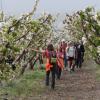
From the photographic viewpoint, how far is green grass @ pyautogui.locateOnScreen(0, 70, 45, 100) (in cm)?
2039

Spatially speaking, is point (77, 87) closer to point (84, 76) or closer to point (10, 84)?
point (10, 84)

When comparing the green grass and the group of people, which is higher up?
the group of people

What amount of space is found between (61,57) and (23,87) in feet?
9.20

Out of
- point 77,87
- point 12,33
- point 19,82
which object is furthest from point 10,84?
point 12,33

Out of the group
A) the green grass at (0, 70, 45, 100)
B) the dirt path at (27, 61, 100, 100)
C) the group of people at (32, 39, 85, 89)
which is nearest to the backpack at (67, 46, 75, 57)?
the group of people at (32, 39, 85, 89)

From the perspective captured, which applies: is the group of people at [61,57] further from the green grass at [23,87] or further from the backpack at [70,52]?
the green grass at [23,87]

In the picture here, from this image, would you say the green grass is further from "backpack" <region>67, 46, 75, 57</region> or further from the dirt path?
"backpack" <region>67, 46, 75, 57</region>

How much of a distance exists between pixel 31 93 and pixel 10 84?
2198mm

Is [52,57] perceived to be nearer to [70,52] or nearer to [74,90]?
[74,90]

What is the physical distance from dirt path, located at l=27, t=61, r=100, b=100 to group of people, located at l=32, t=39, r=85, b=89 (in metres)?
0.59

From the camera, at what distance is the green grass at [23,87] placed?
2039 centimetres

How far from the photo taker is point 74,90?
2256 cm

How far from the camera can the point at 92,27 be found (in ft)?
69.6

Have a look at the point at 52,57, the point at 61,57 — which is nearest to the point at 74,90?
the point at 52,57
